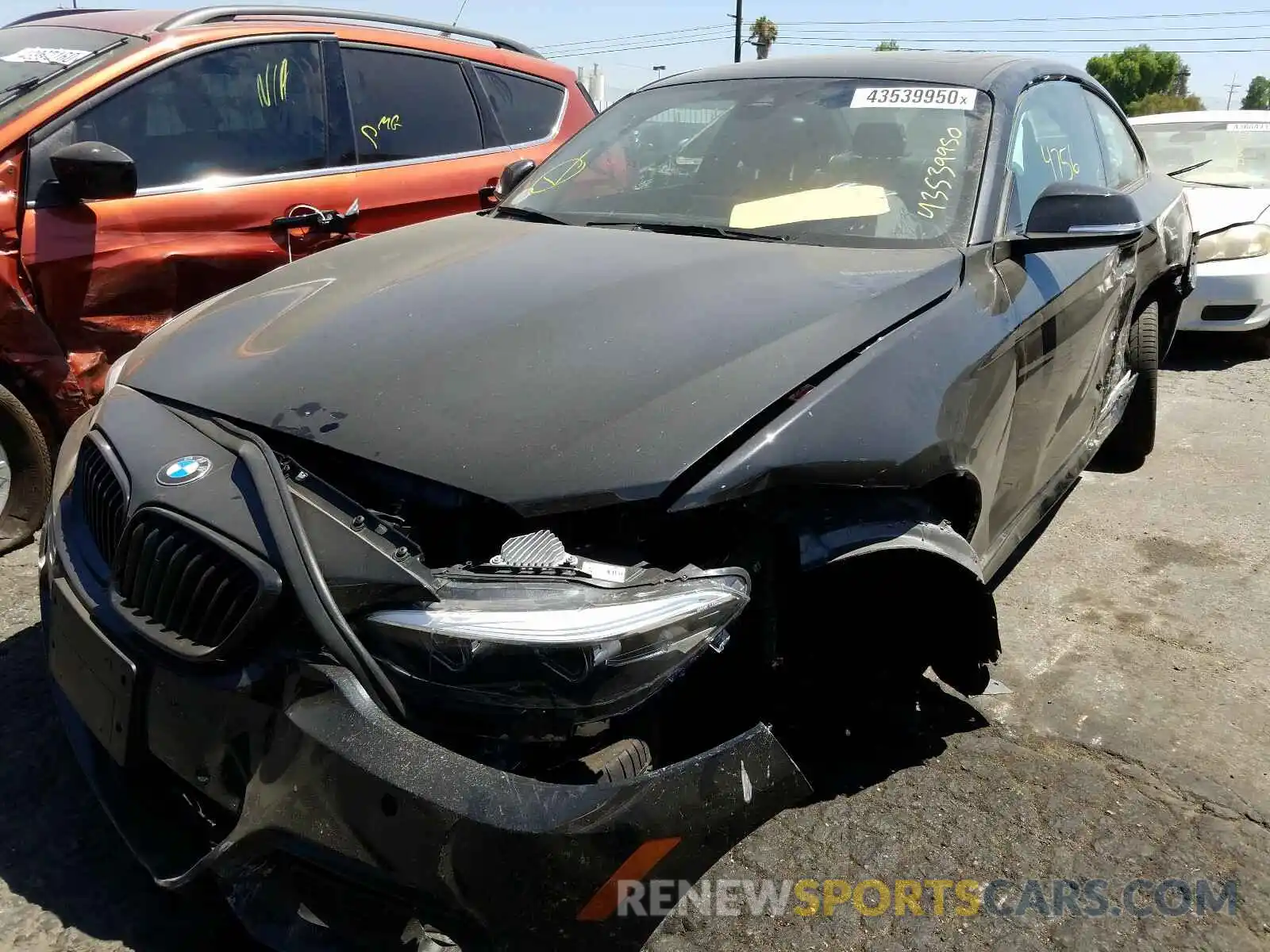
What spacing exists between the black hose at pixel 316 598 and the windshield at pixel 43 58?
2.66m

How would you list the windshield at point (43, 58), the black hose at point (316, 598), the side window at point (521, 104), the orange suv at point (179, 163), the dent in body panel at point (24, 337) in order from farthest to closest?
the side window at point (521, 104) < the windshield at point (43, 58) < the orange suv at point (179, 163) < the dent in body panel at point (24, 337) < the black hose at point (316, 598)

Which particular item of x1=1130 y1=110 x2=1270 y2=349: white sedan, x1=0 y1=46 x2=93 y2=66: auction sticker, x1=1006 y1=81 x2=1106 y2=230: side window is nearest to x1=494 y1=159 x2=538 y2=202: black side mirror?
x1=0 y1=46 x2=93 y2=66: auction sticker

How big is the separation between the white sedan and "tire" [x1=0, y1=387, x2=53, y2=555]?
5.87 meters

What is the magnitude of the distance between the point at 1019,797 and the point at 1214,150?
7.40 metres

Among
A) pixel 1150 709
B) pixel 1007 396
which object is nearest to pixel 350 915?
pixel 1007 396

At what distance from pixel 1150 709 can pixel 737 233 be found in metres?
1.78

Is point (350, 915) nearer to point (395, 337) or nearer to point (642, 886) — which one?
point (642, 886)

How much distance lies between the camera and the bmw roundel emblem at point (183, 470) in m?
1.84

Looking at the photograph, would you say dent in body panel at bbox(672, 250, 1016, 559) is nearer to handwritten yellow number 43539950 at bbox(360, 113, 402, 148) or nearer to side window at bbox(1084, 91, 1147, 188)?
side window at bbox(1084, 91, 1147, 188)

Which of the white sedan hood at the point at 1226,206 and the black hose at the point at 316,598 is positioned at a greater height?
the black hose at the point at 316,598

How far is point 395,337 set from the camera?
2184 mm

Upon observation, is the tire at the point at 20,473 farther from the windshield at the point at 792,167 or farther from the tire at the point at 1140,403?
the tire at the point at 1140,403

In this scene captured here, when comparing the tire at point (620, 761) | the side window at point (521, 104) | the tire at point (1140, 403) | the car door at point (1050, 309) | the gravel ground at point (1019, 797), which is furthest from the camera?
→ the side window at point (521, 104)

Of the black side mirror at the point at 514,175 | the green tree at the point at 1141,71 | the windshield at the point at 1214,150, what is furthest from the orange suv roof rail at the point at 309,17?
the green tree at the point at 1141,71
